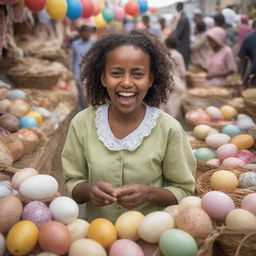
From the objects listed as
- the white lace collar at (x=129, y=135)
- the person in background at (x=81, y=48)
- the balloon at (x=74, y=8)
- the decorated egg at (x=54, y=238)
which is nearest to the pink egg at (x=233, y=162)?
the white lace collar at (x=129, y=135)

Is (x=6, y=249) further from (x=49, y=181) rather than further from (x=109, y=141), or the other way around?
(x=109, y=141)

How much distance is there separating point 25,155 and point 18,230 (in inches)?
86.1

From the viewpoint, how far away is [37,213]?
1418 millimetres

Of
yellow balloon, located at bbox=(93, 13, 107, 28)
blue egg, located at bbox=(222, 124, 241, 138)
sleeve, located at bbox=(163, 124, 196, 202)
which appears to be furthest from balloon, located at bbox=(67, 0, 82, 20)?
sleeve, located at bbox=(163, 124, 196, 202)

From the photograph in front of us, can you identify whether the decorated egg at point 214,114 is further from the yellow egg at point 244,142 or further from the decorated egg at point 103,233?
the decorated egg at point 103,233

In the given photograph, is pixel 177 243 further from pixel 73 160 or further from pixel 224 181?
pixel 224 181

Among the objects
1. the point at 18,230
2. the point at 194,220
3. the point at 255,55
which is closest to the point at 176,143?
the point at 194,220

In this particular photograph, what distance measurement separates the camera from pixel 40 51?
5969 millimetres

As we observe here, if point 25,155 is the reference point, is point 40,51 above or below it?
above

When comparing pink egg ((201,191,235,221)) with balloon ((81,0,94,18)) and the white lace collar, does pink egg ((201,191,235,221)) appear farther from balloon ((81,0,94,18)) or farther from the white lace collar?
balloon ((81,0,94,18))

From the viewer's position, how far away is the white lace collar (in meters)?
1.68

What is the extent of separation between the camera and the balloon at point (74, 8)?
4.30m

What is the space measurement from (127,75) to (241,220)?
2.36ft

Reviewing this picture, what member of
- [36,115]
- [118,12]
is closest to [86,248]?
[36,115]
